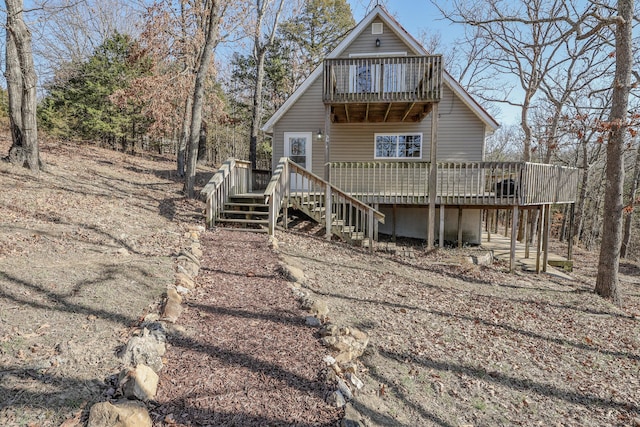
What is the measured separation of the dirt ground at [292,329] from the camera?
123 inches

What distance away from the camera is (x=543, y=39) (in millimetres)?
18828

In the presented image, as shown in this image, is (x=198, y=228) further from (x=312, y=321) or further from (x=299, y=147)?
(x=299, y=147)

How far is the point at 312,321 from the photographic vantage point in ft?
15.1

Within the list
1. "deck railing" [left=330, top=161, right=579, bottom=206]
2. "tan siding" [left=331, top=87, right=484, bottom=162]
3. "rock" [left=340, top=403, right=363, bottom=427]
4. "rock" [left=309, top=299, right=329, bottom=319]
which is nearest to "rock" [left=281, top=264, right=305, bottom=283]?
"rock" [left=309, top=299, right=329, bottom=319]

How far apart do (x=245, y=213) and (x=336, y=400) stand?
721cm

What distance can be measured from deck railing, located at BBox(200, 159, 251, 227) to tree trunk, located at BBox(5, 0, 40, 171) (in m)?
4.99

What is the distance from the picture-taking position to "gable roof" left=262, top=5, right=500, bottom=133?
1241 cm

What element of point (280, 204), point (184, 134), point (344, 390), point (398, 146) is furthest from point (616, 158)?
point (184, 134)

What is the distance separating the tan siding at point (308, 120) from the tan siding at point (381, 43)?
1.83m

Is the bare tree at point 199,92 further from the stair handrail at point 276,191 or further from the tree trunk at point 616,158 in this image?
the tree trunk at point 616,158

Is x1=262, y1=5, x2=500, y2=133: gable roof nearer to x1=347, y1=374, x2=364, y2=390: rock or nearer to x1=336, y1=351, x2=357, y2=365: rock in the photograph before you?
x1=336, y1=351, x2=357, y2=365: rock

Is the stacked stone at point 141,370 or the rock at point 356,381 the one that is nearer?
the stacked stone at point 141,370

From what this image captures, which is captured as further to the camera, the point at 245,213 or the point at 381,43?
the point at 381,43

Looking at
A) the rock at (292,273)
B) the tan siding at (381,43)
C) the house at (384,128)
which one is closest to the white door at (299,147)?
the house at (384,128)
